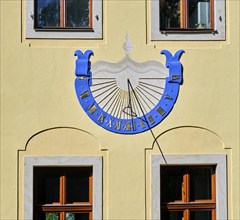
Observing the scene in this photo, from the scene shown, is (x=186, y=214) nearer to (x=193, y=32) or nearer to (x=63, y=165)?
(x=63, y=165)

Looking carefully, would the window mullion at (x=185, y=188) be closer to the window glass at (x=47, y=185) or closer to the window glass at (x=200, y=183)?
the window glass at (x=200, y=183)

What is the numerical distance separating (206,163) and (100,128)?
1.50 metres

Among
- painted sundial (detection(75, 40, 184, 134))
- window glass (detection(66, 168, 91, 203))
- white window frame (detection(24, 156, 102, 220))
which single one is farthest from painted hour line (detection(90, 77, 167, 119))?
window glass (detection(66, 168, 91, 203))

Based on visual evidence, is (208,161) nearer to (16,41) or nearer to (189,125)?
A: (189,125)

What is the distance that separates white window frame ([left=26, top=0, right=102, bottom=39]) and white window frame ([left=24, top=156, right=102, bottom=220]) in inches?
64.1

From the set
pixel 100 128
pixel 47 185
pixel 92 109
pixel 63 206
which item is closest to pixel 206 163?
pixel 100 128

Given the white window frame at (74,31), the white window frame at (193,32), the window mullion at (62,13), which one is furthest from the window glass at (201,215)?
the window mullion at (62,13)

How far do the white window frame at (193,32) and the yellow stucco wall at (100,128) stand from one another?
8cm

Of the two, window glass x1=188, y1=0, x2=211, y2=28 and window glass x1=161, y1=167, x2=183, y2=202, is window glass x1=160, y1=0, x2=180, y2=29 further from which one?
window glass x1=161, y1=167, x2=183, y2=202

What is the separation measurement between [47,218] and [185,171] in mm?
1966

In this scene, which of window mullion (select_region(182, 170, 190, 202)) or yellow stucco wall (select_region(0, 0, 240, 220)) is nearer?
yellow stucco wall (select_region(0, 0, 240, 220))

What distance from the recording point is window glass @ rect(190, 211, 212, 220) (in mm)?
11680

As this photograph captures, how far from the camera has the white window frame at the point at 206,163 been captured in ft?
37.7

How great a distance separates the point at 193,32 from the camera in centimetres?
1173
